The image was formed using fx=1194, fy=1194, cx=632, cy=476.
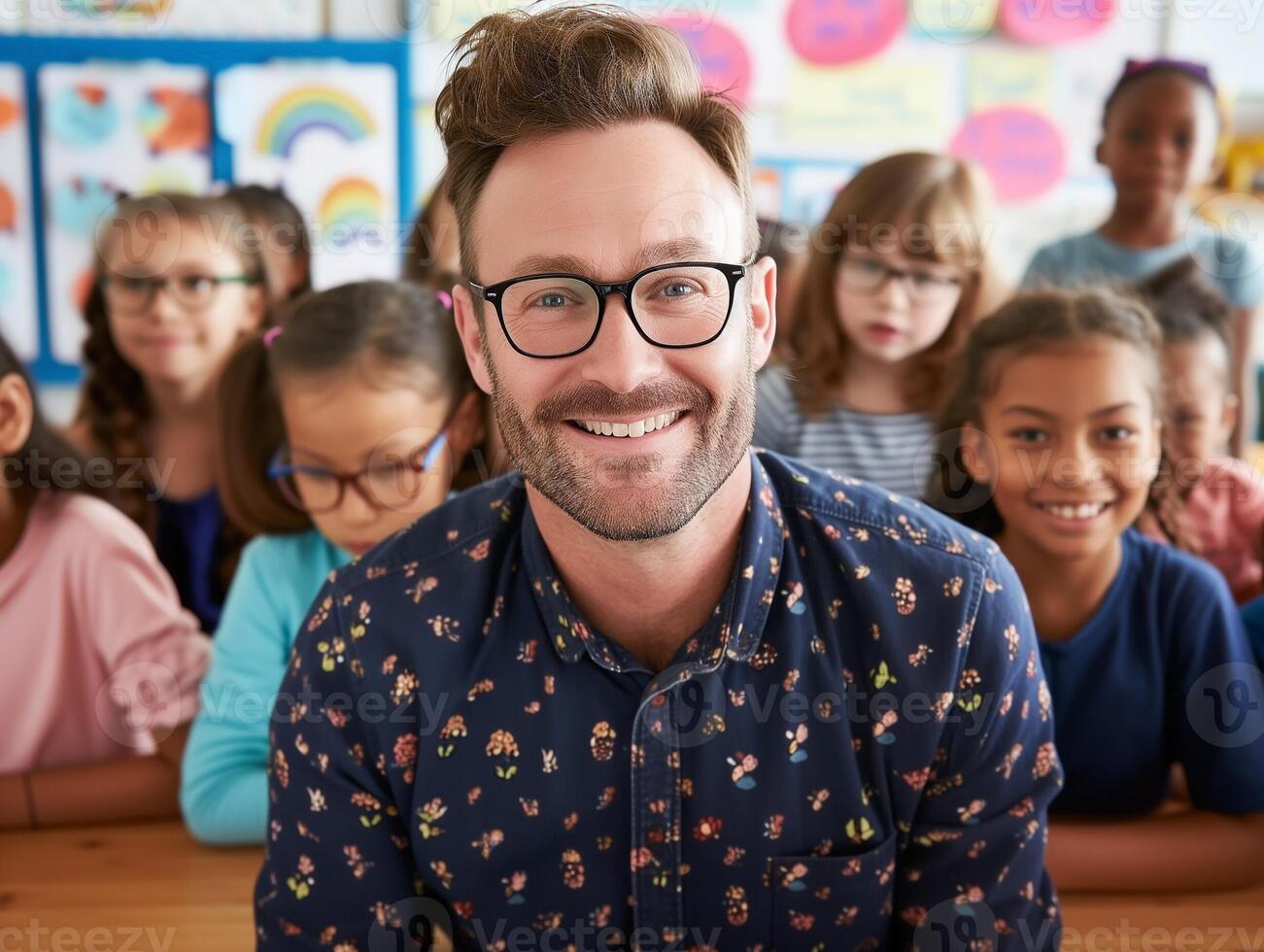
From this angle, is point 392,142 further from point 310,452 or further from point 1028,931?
point 1028,931

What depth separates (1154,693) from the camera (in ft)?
4.62

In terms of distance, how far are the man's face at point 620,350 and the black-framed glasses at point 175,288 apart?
1.13 meters

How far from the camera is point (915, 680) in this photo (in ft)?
3.53

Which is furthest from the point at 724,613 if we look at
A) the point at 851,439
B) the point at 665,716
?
the point at 851,439

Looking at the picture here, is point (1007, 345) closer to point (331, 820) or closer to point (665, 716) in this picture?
point (665, 716)

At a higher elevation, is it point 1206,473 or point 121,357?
point 121,357

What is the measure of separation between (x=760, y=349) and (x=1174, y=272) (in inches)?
43.8

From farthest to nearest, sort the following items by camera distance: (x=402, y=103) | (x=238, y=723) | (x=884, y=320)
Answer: (x=402, y=103), (x=884, y=320), (x=238, y=723)

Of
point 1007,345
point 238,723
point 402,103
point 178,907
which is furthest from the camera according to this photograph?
point 402,103

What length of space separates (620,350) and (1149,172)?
1.55 metres

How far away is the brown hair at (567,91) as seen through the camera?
3.30 ft

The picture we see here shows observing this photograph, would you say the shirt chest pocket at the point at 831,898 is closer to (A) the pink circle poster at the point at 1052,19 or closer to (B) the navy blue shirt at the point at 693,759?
(B) the navy blue shirt at the point at 693,759

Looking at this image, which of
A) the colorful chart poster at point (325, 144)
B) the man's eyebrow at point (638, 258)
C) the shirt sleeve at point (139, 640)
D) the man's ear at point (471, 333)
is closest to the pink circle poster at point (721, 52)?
the colorful chart poster at point (325, 144)

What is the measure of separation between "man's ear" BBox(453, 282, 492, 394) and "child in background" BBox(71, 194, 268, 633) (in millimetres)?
938
